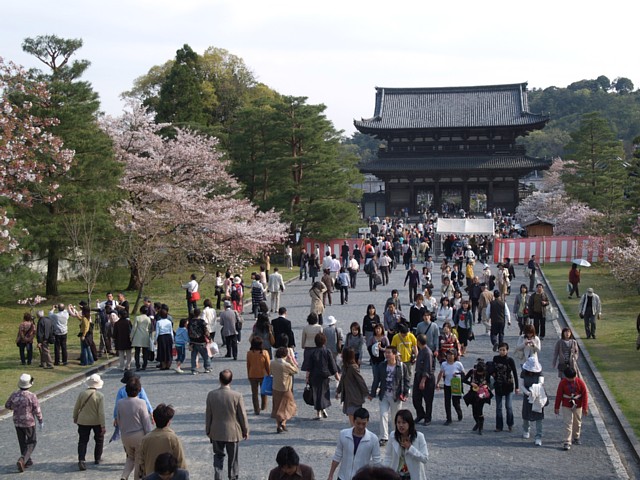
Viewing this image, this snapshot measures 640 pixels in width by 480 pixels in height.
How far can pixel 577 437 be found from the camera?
11.4 metres

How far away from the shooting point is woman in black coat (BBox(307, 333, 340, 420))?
11.9m

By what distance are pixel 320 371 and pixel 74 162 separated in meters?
16.4

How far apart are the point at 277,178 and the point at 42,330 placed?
24.4m

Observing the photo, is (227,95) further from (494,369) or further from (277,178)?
(494,369)

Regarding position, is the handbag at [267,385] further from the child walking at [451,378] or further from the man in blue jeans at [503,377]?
the man in blue jeans at [503,377]

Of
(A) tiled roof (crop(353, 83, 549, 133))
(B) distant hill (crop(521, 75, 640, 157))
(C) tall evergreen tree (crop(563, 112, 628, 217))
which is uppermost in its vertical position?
(B) distant hill (crop(521, 75, 640, 157))

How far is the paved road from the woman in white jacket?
2.85 metres

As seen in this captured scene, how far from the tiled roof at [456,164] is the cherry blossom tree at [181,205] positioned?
85.2 ft

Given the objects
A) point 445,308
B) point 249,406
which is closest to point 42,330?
point 249,406

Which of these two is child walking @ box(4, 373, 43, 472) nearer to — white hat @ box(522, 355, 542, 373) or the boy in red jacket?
white hat @ box(522, 355, 542, 373)

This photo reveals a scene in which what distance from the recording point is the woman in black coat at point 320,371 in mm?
11945

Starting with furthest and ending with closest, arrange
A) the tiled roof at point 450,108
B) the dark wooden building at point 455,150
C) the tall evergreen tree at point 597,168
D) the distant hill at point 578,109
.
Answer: the distant hill at point 578,109 → the tiled roof at point 450,108 → the dark wooden building at point 455,150 → the tall evergreen tree at point 597,168

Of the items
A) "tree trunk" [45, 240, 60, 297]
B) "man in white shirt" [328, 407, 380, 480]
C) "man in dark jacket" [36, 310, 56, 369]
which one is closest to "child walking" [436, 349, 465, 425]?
"man in white shirt" [328, 407, 380, 480]

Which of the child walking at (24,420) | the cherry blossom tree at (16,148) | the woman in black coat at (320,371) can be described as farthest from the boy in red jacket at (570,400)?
the cherry blossom tree at (16,148)
